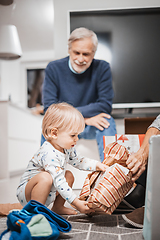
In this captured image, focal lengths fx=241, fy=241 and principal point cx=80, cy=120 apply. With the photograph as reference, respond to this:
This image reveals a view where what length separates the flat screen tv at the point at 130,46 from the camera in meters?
1.71

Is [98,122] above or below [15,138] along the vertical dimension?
above

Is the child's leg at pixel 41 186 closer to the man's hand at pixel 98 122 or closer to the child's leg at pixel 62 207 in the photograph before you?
the child's leg at pixel 62 207

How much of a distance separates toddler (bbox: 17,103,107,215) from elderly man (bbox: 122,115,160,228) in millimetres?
108

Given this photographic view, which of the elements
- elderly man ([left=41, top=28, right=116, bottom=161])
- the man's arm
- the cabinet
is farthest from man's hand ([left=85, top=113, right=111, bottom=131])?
the cabinet

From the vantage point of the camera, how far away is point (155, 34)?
172 cm

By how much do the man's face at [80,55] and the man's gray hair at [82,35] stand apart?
0.10ft

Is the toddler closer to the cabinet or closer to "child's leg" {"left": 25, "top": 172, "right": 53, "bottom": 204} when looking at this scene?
"child's leg" {"left": 25, "top": 172, "right": 53, "bottom": 204}

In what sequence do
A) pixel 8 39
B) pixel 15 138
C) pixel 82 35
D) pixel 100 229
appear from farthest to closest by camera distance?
1. pixel 8 39
2. pixel 15 138
3. pixel 82 35
4. pixel 100 229

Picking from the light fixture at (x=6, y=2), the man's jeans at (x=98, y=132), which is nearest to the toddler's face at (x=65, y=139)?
the man's jeans at (x=98, y=132)

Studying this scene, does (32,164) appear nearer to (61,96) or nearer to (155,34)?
(61,96)

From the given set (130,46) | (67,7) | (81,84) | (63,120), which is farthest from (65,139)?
(67,7)

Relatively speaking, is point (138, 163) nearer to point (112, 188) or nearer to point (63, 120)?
point (112, 188)

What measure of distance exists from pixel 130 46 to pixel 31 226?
1.45 m

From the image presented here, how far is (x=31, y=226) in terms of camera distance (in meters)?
0.61
